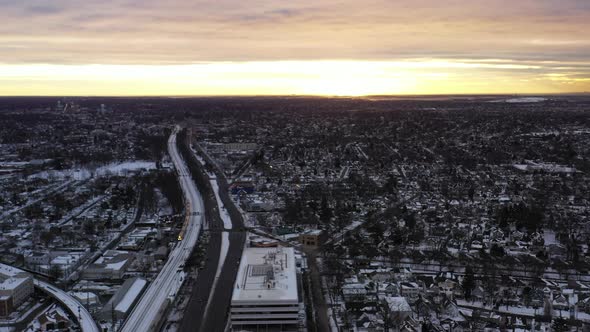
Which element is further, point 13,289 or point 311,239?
point 311,239

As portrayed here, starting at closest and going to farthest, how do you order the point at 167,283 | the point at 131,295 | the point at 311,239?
the point at 131,295 → the point at 167,283 → the point at 311,239

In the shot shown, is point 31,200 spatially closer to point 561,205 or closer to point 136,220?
point 136,220

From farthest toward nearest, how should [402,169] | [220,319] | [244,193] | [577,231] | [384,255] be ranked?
[402,169] < [244,193] < [577,231] < [384,255] < [220,319]

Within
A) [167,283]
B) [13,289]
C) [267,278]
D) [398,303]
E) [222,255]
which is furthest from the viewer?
[222,255]

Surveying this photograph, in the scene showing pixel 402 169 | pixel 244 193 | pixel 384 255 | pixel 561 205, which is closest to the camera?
pixel 384 255

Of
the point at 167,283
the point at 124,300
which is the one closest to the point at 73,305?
the point at 124,300

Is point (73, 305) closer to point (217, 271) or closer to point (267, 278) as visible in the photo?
point (217, 271)

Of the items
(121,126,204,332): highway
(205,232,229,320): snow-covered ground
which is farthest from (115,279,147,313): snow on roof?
(205,232,229,320): snow-covered ground

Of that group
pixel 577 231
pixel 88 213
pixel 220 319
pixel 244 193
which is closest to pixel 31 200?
pixel 88 213
